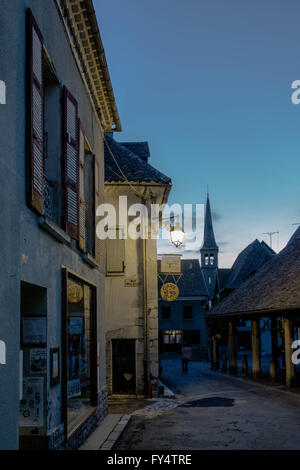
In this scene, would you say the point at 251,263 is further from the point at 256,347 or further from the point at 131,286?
the point at 131,286

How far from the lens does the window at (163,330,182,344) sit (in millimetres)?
50781

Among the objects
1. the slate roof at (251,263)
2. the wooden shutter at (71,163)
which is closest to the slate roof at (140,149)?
the wooden shutter at (71,163)

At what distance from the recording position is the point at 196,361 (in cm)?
3981

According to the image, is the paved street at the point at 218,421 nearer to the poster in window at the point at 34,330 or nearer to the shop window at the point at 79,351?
the shop window at the point at 79,351

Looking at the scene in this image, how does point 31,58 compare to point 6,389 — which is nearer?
point 6,389

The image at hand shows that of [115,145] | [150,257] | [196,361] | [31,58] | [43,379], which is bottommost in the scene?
[196,361]

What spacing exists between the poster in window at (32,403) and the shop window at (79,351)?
3.11 ft

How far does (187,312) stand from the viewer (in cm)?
5200

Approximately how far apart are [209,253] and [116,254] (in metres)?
64.5

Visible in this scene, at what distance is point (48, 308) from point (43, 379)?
896mm

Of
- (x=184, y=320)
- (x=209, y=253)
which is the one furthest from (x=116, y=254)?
(x=209, y=253)

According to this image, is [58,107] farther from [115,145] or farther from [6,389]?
[115,145]

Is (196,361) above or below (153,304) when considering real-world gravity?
below
